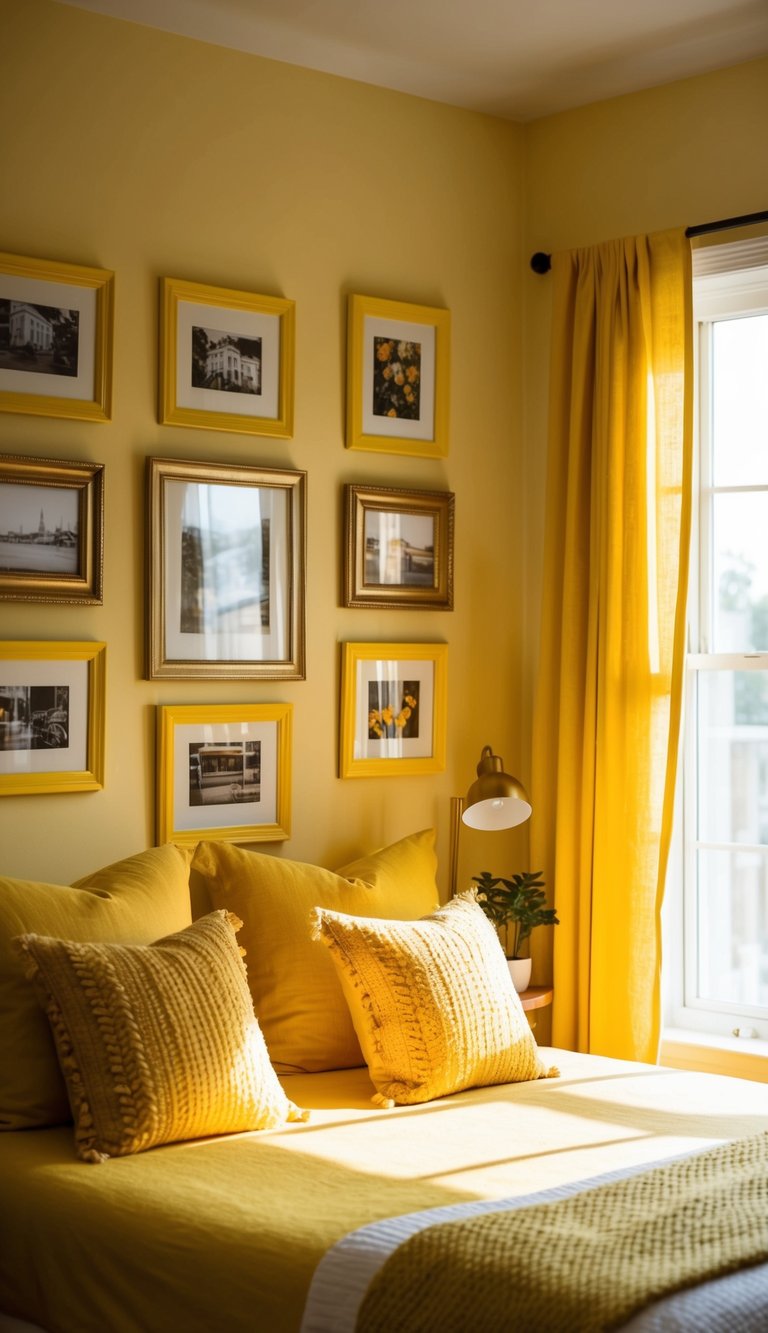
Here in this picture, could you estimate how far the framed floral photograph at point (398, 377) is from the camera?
3715 mm

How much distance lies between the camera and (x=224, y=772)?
344cm

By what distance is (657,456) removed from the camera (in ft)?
12.1

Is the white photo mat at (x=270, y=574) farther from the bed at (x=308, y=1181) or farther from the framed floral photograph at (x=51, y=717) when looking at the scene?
the bed at (x=308, y=1181)

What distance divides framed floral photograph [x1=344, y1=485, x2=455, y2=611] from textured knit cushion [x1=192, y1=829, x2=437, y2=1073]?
0.82 m

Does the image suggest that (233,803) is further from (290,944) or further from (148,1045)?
(148,1045)

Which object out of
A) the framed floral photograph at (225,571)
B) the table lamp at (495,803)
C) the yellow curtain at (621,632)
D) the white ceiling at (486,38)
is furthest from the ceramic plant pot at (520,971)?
the white ceiling at (486,38)

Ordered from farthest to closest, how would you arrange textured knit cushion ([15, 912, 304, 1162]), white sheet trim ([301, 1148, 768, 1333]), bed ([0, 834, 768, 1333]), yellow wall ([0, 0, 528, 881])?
yellow wall ([0, 0, 528, 881]), textured knit cushion ([15, 912, 304, 1162]), bed ([0, 834, 768, 1333]), white sheet trim ([301, 1148, 768, 1333])

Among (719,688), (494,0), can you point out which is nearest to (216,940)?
(719,688)

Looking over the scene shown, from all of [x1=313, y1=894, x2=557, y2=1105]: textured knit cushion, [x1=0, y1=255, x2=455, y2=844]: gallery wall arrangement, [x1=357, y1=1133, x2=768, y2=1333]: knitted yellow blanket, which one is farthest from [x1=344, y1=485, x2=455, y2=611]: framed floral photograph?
[x1=357, y1=1133, x2=768, y2=1333]: knitted yellow blanket

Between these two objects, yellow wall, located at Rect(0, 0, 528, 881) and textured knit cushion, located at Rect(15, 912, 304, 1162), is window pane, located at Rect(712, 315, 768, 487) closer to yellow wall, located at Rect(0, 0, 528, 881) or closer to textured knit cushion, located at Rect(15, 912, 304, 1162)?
yellow wall, located at Rect(0, 0, 528, 881)

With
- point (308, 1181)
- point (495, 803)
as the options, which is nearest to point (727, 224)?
point (495, 803)

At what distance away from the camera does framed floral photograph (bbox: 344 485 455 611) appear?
12.2 feet

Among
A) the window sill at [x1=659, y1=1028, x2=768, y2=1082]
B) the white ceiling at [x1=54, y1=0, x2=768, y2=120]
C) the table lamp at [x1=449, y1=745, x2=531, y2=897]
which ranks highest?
the white ceiling at [x1=54, y1=0, x2=768, y2=120]

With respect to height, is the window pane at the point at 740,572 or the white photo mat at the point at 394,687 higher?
the window pane at the point at 740,572
